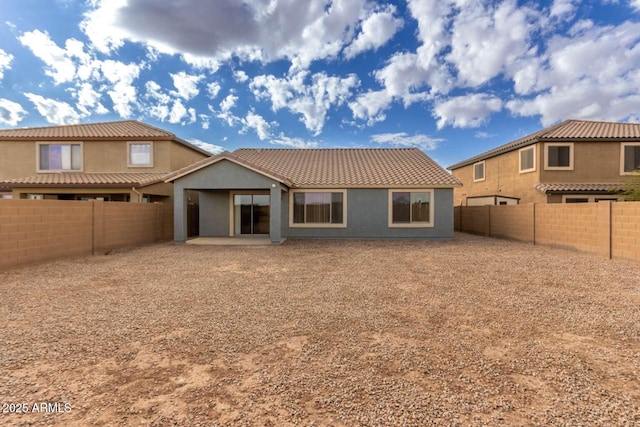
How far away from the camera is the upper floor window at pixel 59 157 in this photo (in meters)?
17.0

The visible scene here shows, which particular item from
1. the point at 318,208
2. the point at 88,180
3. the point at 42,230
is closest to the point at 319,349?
the point at 42,230

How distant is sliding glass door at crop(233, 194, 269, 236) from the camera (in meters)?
15.2

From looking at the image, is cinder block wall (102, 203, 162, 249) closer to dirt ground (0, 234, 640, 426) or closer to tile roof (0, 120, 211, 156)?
dirt ground (0, 234, 640, 426)

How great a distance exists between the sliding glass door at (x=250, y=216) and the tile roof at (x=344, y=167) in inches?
77.3

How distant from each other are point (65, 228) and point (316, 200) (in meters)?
9.57

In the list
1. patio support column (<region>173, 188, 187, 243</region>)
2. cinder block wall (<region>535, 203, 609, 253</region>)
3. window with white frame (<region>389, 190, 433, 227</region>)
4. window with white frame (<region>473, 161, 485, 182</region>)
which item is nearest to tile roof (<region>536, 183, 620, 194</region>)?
cinder block wall (<region>535, 203, 609, 253</region>)

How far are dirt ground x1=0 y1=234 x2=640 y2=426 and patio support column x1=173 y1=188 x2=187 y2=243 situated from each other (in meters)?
5.69

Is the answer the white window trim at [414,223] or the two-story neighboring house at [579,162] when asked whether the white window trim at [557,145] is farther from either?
the white window trim at [414,223]

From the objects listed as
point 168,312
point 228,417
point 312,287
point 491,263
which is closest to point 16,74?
point 168,312

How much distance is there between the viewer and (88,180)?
1535 cm

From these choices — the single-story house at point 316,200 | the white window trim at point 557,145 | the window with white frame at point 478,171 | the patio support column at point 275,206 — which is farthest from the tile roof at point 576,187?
the patio support column at point 275,206

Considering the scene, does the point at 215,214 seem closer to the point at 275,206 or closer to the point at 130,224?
the point at 130,224

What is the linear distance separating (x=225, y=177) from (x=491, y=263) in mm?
10644

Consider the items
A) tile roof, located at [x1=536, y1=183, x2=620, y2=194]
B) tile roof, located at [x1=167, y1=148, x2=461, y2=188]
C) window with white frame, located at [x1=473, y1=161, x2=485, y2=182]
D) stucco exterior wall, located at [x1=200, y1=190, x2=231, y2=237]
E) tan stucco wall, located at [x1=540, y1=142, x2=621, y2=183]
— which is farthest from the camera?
window with white frame, located at [x1=473, y1=161, x2=485, y2=182]
